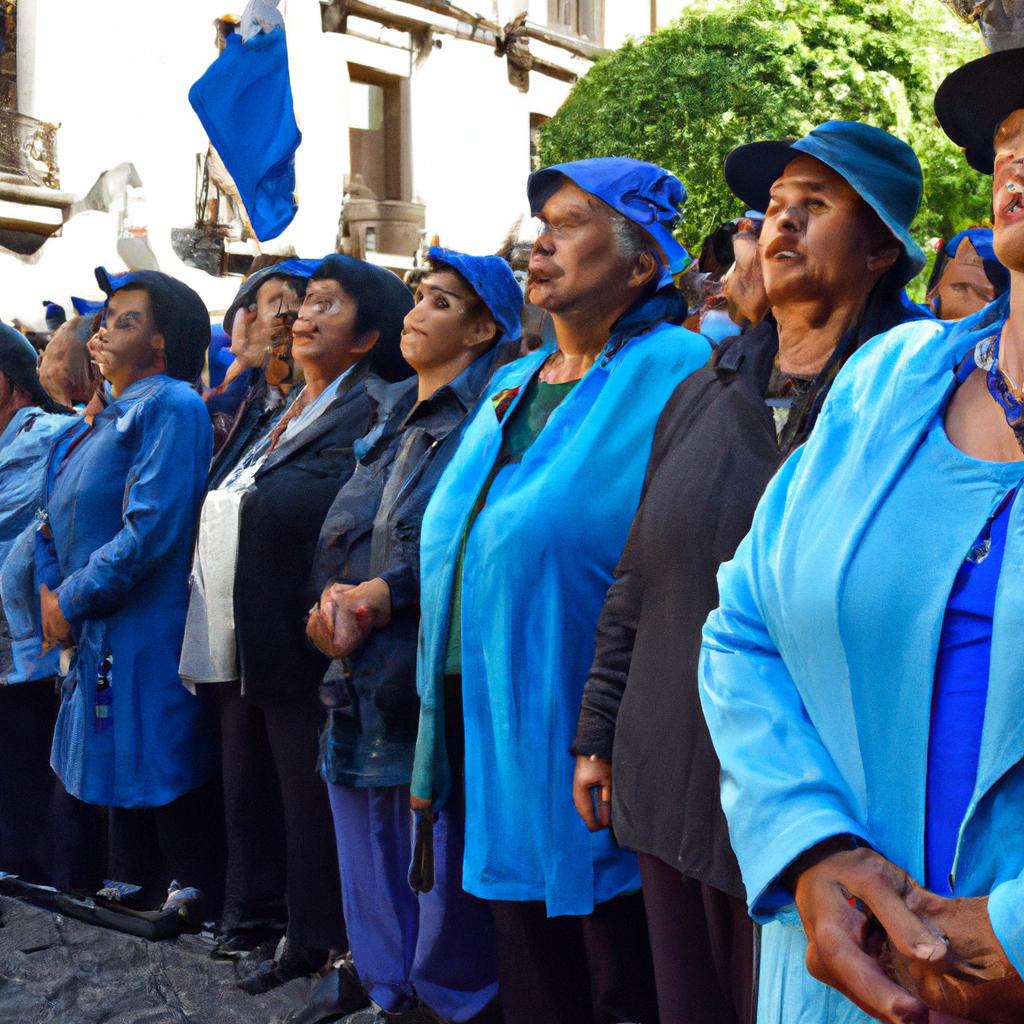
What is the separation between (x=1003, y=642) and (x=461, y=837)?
2415 millimetres

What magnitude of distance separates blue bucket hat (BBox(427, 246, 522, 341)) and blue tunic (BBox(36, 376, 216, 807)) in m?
1.47

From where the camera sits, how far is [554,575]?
3.45 m

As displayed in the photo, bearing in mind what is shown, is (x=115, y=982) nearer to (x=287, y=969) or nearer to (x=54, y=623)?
(x=287, y=969)

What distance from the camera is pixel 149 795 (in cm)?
528

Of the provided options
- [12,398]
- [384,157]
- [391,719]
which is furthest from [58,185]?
[391,719]

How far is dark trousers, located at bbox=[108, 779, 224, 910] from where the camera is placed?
544 cm

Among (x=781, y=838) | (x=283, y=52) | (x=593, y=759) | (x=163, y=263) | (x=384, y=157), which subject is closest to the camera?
(x=781, y=838)

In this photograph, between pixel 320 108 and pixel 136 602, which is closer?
pixel 136 602

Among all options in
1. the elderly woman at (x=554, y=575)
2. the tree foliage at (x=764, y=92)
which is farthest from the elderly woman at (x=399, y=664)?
the tree foliage at (x=764, y=92)

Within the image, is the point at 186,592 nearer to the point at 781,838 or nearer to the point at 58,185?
the point at 781,838

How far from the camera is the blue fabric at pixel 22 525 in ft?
18.9

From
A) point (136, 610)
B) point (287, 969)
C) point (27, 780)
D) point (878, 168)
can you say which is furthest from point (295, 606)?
point (878, 168)

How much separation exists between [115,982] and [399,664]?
1.63m

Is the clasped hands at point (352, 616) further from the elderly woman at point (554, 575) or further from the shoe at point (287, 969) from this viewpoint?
the shoe at point (287, 969)
